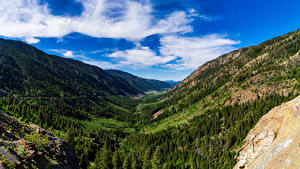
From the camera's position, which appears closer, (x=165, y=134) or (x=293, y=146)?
(x=293, y=146)

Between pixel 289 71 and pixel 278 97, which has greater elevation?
pixel 289 71

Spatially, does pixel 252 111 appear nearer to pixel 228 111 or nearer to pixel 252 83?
pixel 228 111

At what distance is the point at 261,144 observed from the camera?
51.7 metres

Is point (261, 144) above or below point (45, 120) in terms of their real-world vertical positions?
above

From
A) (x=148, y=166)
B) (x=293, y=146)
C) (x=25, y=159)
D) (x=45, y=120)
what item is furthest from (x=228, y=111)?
(x=45, y=120)

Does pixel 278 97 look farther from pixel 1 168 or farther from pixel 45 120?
pixel 45 120

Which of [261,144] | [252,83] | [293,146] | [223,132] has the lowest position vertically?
[223,132]

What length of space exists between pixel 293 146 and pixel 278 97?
107 m

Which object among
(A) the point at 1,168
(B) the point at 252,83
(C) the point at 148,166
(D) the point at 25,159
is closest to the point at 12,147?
(D) the point at 25,159

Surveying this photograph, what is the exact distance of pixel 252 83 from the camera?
154 meters

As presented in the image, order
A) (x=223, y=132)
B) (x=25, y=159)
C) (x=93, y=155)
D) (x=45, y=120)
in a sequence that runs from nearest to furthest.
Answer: (x=25, y=159)
(x=93, y=155)
(x=45, y=120)
(x=223, y=132)

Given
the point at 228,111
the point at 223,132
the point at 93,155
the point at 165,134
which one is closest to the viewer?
the point at 93,155

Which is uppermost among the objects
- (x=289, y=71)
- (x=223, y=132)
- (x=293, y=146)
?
(x=289, y=71)

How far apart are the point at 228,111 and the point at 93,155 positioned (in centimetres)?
11780
